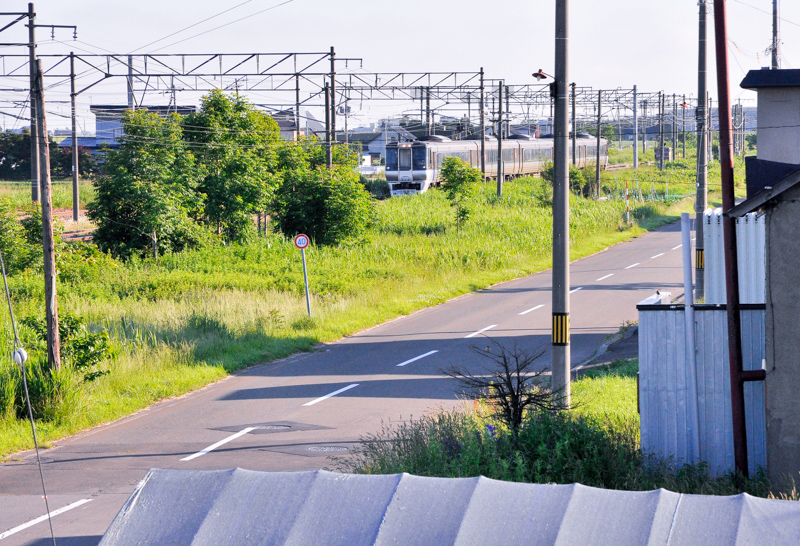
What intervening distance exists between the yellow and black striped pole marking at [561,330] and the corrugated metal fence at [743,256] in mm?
2014

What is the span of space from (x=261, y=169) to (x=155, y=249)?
5.02m

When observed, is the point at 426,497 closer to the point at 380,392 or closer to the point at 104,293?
the point at 380,392

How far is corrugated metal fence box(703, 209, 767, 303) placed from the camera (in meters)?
8.69

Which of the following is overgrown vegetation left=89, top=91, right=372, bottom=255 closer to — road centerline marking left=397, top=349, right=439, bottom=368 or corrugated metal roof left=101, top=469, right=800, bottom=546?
road centerline marking left=397, top=349, right=439, bottom=368

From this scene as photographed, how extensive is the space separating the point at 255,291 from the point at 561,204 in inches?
626

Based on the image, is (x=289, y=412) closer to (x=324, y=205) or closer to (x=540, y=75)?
(x=540, y=75)

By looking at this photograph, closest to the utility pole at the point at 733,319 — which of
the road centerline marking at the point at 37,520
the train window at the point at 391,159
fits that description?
the road centerline marking at the point at 37,520

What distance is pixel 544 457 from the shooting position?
795 cm

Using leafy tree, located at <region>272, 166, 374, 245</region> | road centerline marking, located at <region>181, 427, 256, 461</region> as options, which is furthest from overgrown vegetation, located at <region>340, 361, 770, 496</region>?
leafy tree, located at <region>272, 166, 374, 245</region>

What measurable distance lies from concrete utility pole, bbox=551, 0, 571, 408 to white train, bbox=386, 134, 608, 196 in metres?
41.3

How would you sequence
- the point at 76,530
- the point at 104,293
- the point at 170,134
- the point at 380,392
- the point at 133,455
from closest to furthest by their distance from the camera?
1. the point at 76,530
2. the point at 133,455
3. the point at 380,392
4. the point at 104,293
5. the point at 170,134

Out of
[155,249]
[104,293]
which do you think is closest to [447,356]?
[104,293]

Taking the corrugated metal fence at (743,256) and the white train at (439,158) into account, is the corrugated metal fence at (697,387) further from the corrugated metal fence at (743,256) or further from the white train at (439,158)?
the white train at (439,158)

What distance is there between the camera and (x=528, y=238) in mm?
37125
